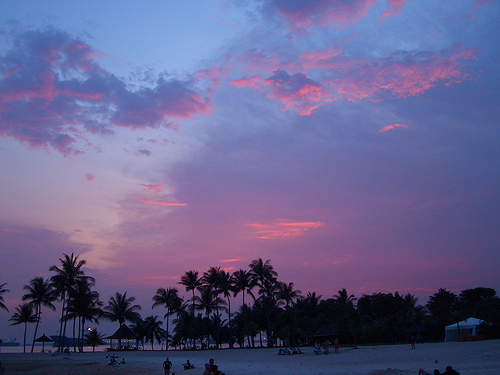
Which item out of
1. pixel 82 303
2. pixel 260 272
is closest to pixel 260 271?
pixel 260 272

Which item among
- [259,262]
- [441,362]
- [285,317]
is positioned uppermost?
[259,262]

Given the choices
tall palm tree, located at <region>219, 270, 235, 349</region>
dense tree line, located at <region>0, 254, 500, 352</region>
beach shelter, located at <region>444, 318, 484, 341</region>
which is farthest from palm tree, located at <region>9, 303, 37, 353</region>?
beach shelter, located at <region>444, 318, 484, 341</region>

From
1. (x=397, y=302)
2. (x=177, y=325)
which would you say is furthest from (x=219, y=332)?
(x=397, y=302)

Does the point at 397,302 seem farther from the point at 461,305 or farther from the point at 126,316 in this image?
the point at 126,316

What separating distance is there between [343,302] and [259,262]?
17.8m

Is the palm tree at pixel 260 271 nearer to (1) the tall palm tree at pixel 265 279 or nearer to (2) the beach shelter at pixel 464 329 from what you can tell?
(1) the tall palm tree at pixel 265 279

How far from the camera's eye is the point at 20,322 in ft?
197

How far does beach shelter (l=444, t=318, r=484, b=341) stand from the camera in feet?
133

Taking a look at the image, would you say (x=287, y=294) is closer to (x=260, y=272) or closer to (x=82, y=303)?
(x=260, y=272)

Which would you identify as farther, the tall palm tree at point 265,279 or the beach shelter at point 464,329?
the tall palm tree at point 265,279

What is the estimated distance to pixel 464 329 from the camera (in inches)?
1640

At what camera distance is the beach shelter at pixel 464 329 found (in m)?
40.5

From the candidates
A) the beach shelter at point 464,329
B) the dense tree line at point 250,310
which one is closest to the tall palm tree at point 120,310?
the dense tree line at point 250,310

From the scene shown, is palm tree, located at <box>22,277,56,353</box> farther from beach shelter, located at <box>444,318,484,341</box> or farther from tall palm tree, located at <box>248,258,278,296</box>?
beach shelter, located at <box>444,318,484,341</box>
